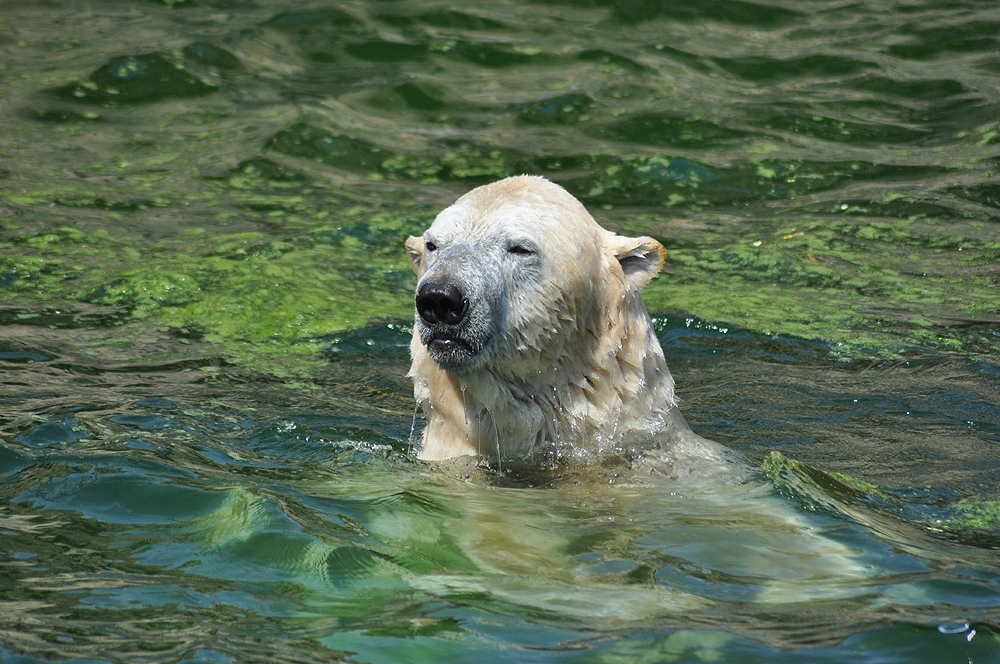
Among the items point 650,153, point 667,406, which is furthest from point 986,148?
point 667,406

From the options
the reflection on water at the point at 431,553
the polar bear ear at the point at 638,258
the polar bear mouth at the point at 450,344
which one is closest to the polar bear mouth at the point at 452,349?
the polar bear mouth at the point at 450,344

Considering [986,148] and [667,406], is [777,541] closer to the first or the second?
[667,406]

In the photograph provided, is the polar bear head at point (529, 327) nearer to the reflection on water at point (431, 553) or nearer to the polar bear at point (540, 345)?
the polar bear at point (540, 345)

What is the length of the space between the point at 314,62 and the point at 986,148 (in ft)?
22.3

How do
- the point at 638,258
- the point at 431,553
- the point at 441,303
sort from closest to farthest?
the point at 431,553, the point at 441,303, the point at 638,258

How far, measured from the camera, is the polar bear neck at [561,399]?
13.4 ft

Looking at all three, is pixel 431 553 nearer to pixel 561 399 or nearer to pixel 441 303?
pixel 441 303

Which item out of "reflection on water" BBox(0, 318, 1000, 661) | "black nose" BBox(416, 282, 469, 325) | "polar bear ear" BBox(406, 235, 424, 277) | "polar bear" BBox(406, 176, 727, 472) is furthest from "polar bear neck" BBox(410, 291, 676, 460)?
"polar bear ear" BBox(406, 235, 424, 277)

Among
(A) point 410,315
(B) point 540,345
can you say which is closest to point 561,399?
(B) point 540,345

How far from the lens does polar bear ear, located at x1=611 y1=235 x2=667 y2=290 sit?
4.33 m

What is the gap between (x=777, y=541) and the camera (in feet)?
11.2

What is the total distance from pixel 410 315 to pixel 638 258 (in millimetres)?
2751

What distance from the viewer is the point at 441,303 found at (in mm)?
3777

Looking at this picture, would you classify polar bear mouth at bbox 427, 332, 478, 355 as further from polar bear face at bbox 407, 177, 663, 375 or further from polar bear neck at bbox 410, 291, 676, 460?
polar bear neck at bbox 410, 291, 676, 460
